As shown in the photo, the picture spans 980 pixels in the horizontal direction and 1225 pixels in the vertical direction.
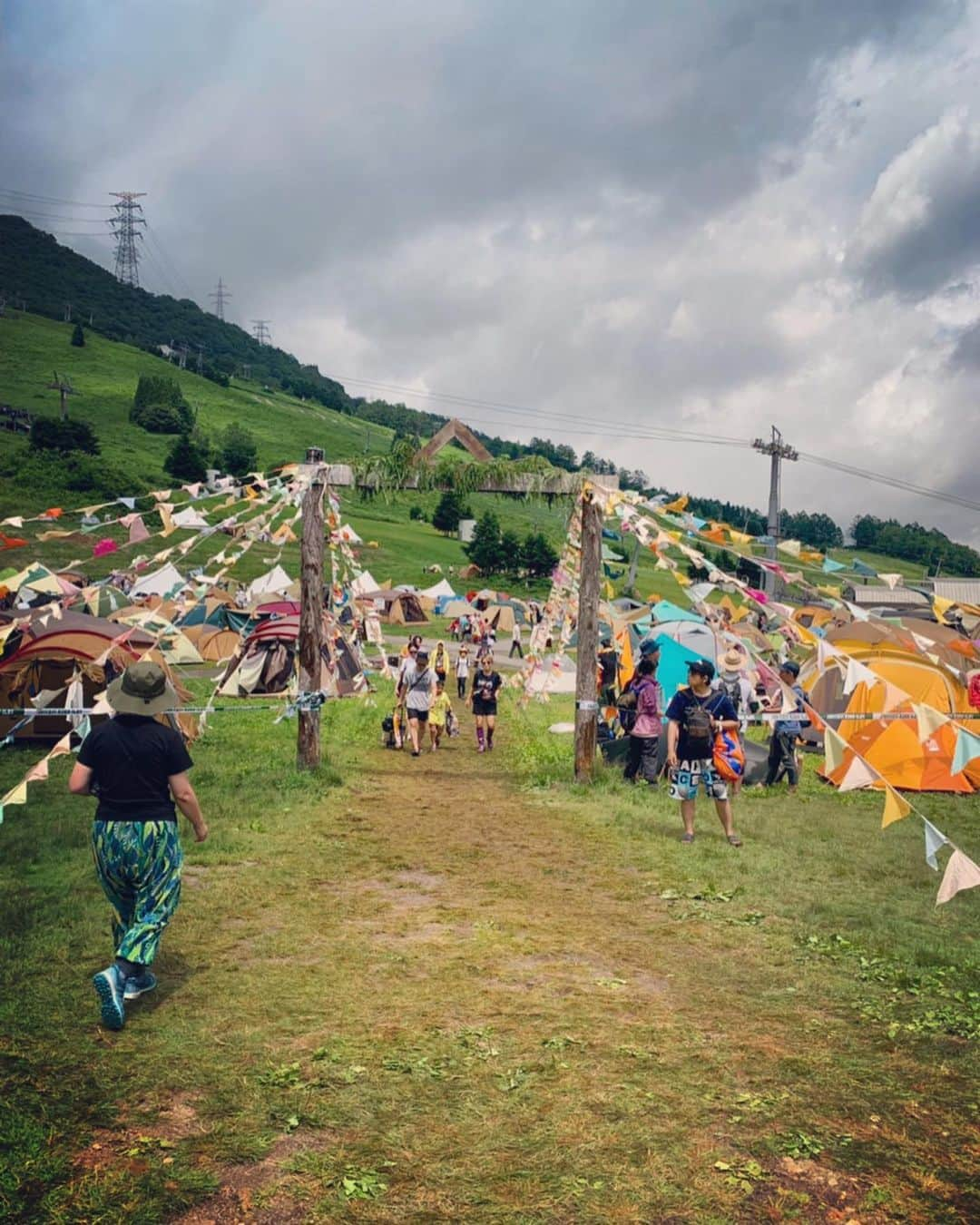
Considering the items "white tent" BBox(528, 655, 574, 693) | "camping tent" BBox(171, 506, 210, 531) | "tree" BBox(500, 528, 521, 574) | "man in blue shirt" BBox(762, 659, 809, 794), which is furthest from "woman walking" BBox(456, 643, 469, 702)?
"tree" BBox(500, 528, 521, 574)

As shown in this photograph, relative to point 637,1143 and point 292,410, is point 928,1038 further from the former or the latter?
point 292,410

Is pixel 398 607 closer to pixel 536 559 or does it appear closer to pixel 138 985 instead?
pixel 536 559

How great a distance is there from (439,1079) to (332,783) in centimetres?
844

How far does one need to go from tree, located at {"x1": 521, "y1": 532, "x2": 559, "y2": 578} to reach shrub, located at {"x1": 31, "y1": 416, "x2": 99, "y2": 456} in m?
41.9

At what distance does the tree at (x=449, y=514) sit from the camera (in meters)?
94.8

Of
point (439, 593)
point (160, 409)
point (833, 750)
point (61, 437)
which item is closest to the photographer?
point (833, 750)

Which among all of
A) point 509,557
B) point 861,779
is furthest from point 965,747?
point 509,557

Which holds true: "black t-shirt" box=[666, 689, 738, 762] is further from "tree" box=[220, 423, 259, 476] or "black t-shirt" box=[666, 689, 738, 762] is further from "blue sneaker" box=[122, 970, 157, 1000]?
"tree" box=[220, 423, 259, 476]

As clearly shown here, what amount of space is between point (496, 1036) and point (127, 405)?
Result: 4849 inches

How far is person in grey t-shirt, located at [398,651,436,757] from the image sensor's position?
643 inches

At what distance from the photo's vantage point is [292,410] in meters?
157

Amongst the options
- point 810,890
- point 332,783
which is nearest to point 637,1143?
point 810,890

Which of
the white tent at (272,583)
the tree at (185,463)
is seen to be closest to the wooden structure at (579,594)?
the white tent at (272,583)

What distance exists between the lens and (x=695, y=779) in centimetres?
1018
